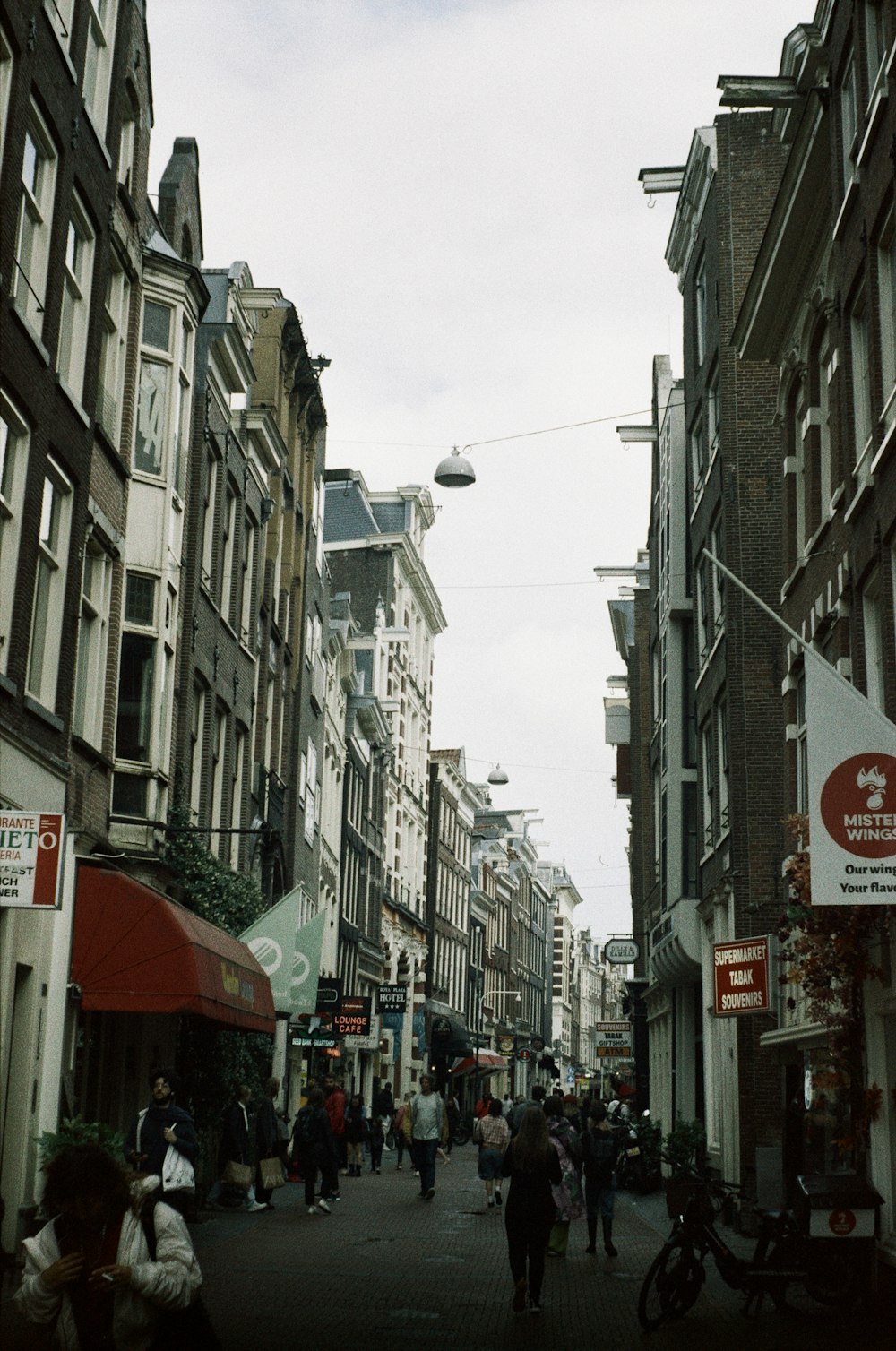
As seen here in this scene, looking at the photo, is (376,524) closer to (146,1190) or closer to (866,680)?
(866,680)

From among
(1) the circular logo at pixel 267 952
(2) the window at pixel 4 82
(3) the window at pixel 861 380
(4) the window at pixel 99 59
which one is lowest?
(1) the circular logo at pixel 267 952

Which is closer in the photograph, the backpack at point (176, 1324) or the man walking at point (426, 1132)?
the backpack at point (176, 1324)

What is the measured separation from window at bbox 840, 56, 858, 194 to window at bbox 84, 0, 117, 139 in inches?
319

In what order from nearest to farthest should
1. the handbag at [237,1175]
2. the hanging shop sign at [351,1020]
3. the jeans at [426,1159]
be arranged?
the handbag at [237,1175], the jeans at [426,1159], the hanging shop sign at [351,1020]

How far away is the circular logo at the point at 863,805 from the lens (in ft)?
39.1

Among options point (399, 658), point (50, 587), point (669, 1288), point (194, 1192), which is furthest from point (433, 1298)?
point (399, 658)

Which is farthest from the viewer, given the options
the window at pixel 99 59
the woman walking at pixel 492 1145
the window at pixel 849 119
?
the woman walking at pixel 492 1145

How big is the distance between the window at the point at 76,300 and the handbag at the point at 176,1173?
8.16 metres

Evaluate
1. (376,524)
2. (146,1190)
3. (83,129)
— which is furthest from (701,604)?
(376,524)

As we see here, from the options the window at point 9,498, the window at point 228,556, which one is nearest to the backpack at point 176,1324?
the window at point 9,498

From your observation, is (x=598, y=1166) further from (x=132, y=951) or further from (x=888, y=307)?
(x=888, y=307)

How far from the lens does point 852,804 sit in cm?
1202

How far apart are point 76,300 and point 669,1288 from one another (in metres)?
11.6

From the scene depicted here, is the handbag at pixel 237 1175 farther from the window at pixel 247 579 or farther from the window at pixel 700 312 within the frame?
the window at pixel 700 312
